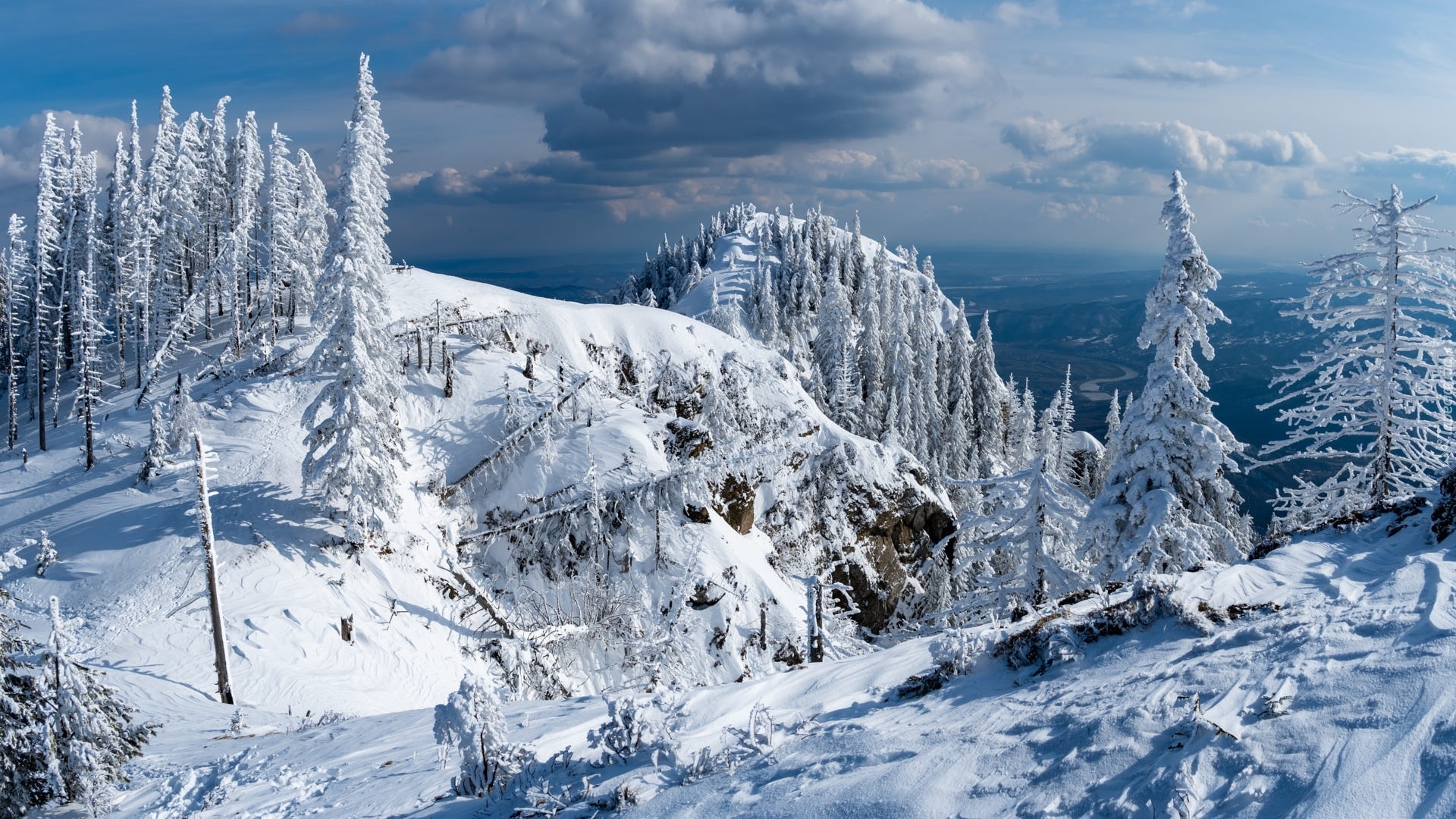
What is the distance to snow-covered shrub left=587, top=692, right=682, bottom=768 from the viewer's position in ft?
22.4

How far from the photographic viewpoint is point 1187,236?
16953mm

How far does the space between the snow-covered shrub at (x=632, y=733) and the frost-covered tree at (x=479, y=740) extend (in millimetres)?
795

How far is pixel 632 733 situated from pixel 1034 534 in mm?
14898

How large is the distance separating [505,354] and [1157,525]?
29.4 metres

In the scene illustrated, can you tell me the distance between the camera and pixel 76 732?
29.8 ft

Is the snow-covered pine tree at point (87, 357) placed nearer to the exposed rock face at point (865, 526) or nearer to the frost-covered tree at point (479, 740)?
the exposed rock face at point (865, 526)

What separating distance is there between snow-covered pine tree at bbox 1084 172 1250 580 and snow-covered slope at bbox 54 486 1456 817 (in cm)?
713

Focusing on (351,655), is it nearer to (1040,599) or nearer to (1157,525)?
(1040,599)

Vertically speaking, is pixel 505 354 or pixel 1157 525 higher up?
pixel 505 354

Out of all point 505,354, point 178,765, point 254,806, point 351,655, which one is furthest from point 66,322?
point 254,806

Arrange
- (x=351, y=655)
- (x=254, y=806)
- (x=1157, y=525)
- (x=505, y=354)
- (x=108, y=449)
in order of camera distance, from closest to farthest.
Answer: (x=254, y=806) < (x=1157, y=525) < (x=351, y=655) < (x=108, y=449) < (x=505, y=354)

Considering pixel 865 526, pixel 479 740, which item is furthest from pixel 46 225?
pixel 479 740

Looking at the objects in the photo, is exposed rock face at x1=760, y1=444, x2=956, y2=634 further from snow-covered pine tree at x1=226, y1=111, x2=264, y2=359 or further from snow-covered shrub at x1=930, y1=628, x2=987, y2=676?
snow-covered pine tree at x1=226, y1=111, x2=264, y2=359

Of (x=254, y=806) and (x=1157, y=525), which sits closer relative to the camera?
(x=254, y=806)
